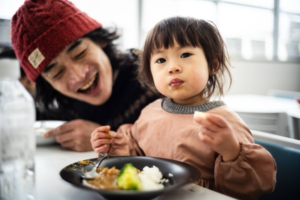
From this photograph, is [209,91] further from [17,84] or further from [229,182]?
[17,84]

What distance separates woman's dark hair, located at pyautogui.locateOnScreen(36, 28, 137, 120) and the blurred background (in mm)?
2390

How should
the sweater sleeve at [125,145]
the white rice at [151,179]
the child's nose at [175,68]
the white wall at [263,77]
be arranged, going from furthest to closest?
the white wall at [263,77] → the sweater sleeve at [125,145] → the child's nose at [175,68] → the white rice at [151,179]

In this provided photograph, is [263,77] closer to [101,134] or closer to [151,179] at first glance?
[101,134]

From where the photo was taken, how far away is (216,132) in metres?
0.70

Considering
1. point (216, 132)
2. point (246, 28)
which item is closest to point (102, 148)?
point (216, 132)

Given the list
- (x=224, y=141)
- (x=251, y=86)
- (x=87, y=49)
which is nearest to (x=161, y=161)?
(x=224, y=141)

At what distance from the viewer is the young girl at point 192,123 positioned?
2.49ft

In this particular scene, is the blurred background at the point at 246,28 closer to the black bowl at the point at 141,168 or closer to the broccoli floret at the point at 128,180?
the black bowl at the point at 141,168

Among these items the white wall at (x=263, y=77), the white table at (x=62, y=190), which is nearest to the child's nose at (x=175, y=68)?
the white table at (x=62, y=190)

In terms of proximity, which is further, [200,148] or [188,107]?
[188,107]

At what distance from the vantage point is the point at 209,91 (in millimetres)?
1106

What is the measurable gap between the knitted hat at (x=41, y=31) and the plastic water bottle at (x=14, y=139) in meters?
0.77

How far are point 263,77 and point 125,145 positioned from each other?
5127mm

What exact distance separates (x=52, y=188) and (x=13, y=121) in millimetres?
277
